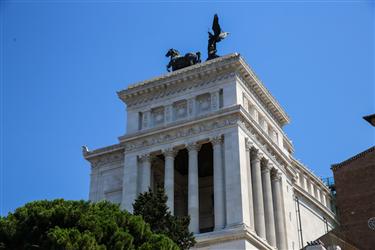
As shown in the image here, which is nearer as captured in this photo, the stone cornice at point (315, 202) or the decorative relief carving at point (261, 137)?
the decorative relief carving at point (261, 137)

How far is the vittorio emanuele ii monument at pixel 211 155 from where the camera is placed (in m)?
46.6

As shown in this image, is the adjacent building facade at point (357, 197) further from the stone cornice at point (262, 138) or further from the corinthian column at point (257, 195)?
the corinthian column at point (257, 195)

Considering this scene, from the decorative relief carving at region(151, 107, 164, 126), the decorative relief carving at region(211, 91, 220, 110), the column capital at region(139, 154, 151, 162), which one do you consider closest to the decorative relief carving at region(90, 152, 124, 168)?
the column capital at region(139, 154, 151, 162)

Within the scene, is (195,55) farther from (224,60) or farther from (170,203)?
(170,203)

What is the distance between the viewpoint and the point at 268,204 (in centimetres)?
5012

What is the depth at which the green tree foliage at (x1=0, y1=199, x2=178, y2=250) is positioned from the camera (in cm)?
3108

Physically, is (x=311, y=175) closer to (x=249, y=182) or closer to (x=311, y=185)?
(x=311, y=185)

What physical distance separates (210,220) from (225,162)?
22.5 ft

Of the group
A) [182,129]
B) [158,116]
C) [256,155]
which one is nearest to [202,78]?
[182,129]

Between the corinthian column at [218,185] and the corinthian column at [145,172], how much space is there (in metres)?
5.28

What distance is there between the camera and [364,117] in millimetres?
39688

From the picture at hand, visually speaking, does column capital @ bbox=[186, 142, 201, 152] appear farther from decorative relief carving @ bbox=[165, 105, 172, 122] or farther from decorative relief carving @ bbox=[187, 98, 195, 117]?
decorative relief carving @ bbox=[165, 105, 172, 122]

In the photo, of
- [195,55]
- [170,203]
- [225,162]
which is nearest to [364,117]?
[225,162]

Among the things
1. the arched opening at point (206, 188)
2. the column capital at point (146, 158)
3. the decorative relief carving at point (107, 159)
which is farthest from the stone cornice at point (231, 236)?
the decorative relief carving at point (107, 159)
